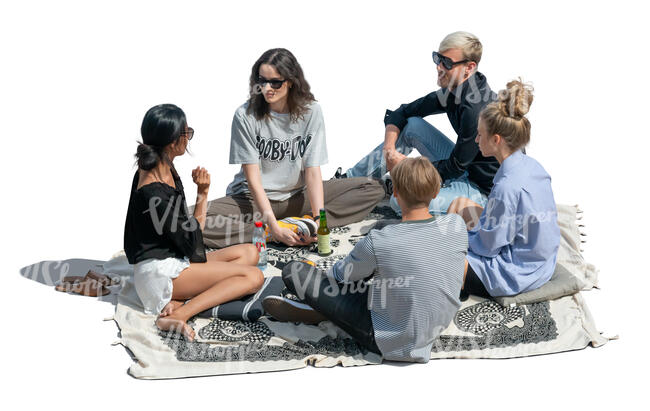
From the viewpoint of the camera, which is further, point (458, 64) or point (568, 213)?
point (568, 213)

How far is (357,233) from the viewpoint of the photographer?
332 inches

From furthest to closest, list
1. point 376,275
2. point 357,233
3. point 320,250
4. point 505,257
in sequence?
point 357,233 → point 320,250 → point 505,257 → point 376,275

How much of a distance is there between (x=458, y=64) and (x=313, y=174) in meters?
1.89

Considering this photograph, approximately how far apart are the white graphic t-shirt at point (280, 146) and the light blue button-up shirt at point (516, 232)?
83.3 inches

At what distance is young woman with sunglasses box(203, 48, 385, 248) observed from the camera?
7.70 metres

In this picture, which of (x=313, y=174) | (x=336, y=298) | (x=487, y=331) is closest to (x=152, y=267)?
(x=336, y=298)

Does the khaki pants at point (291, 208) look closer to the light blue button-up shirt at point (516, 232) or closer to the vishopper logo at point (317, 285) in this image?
the vishopper logo at point (317, 285)

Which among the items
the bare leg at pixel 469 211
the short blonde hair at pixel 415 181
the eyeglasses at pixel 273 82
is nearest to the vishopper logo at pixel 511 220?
the bare leg at pixel 469 211

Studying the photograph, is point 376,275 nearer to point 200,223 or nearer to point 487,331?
point 487,331

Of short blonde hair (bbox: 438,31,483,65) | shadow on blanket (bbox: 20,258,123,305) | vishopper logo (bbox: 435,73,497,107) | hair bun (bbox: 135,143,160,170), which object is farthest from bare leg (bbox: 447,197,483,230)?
shadow on blanket (bbox: 20,258,123,305)

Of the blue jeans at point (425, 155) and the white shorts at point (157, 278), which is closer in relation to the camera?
the white shorts at point (157, 278)

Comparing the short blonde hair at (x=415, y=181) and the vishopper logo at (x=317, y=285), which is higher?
the short blonde hair at (x=415, y=181)

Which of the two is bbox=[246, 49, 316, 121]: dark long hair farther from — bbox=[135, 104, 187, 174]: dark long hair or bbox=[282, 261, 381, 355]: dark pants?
bbox=[282, 261, 381, 355]: dark pants

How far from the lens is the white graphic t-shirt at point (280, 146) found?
312 inches
